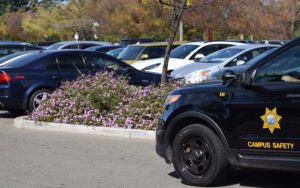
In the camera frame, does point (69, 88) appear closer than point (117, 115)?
No

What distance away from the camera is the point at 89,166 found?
870cm

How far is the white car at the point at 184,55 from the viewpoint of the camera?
760 inches

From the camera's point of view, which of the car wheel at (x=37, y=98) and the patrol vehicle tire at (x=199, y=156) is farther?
the car wheel at (x=37, y=98)

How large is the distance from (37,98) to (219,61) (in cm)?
528

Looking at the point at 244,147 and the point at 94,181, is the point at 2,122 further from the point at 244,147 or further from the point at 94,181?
the point at 244,147

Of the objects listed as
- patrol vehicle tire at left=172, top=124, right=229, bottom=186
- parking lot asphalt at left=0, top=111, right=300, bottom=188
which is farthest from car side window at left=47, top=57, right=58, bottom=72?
patrol vehicle tire at left=172, top=124, right=229, bottom=186

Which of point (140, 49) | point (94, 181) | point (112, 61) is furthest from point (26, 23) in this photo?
point (94, 181)

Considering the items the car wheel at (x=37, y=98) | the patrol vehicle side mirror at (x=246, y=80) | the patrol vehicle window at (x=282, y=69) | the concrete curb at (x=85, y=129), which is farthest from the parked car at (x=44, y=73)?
the patrol vehicle window at (x=282, y=69)

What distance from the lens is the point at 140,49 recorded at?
22156 mm

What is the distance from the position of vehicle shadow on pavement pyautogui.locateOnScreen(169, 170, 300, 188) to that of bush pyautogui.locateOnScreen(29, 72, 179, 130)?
3.46 m

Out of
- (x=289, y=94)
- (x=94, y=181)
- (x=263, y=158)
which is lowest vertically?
(x=94, y=181)

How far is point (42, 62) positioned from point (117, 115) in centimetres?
351

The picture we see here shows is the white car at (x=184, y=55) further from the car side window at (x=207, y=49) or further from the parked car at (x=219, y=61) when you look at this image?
the parked car at (x=219, y=61)

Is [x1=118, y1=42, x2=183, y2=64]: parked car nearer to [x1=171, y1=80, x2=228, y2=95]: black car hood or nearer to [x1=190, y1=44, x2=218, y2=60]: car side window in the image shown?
[x1=190, y1=44, x2=218, y2=60]: car side window
